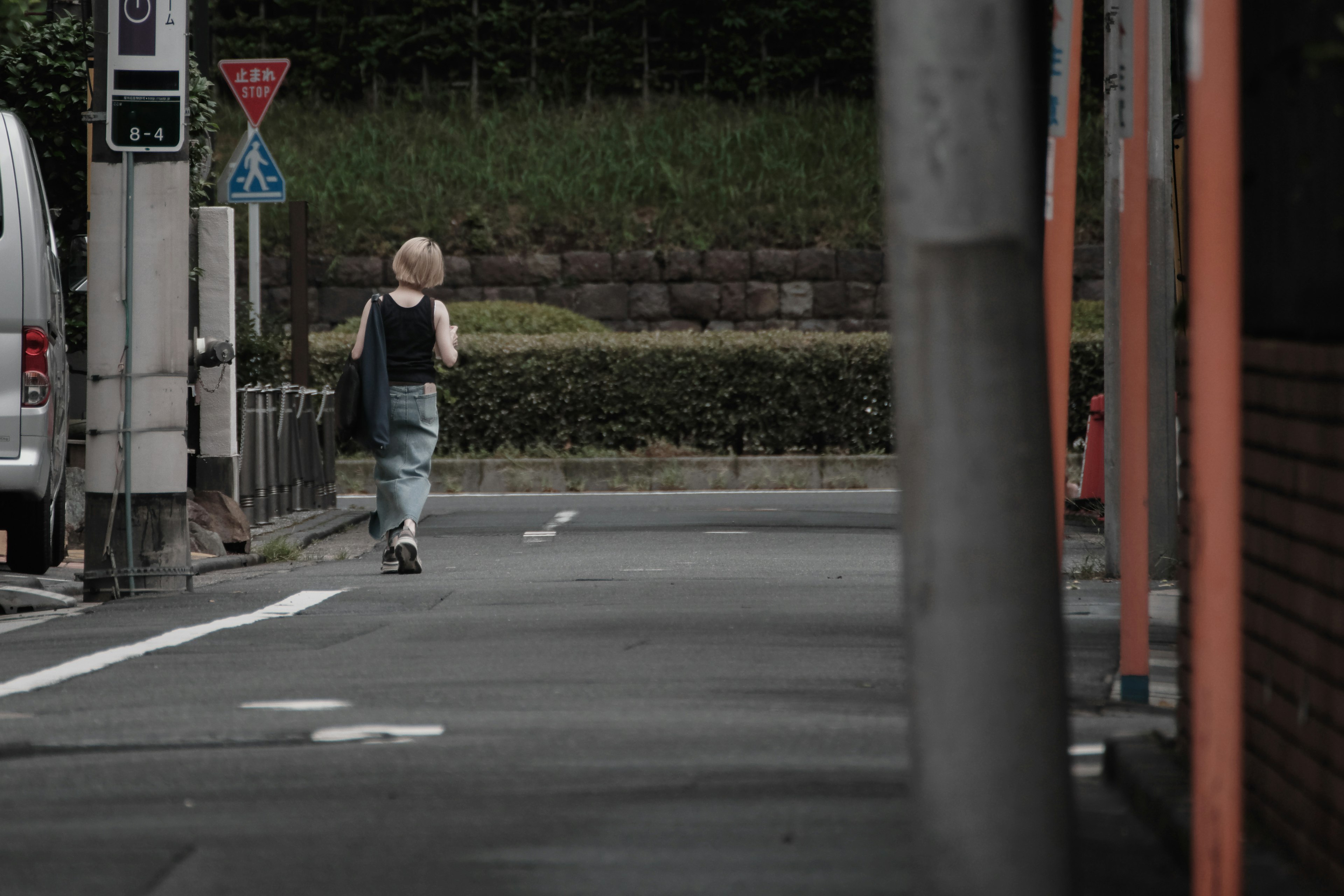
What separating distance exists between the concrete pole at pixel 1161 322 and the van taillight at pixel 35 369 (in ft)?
16.5

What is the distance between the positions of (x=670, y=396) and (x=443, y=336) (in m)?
9.28

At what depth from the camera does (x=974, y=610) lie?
255cm

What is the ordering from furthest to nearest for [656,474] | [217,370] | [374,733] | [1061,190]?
1. [656,474]
2. [217,370]
3. [1061,190]
4. [374,733]

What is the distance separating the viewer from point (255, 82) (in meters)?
16.0

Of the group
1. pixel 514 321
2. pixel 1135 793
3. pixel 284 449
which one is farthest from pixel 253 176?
pixel 1135 793

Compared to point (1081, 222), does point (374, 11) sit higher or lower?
higher

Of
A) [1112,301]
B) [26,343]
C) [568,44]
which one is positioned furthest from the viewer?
[568,44]

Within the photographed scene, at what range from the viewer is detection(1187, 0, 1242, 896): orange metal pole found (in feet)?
8.73

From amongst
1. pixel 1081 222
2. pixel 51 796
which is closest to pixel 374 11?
pixel 1081 222

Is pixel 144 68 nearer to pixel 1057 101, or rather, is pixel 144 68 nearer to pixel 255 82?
pixel 1057 101

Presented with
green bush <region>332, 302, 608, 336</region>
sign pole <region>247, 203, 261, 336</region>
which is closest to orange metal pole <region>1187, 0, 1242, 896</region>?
sign pole <region>247, 203, 261, 336</region>

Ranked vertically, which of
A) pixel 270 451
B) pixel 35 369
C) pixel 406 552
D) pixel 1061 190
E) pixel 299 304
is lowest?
pixel 406 552

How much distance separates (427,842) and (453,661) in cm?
236

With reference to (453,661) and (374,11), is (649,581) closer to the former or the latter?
(453,661)
